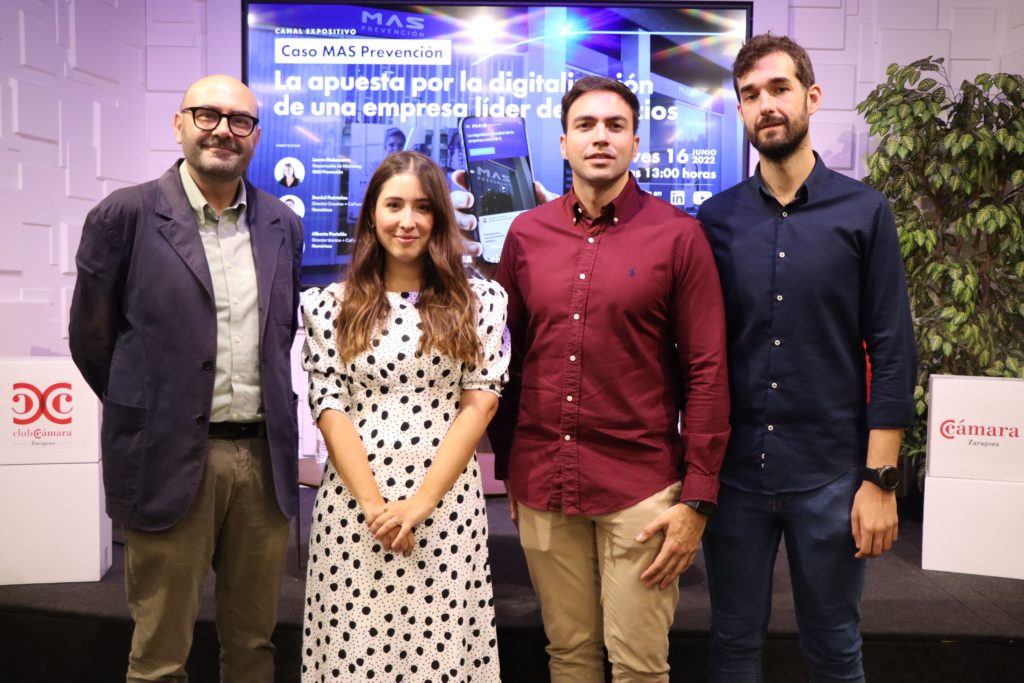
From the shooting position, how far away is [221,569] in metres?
2.10

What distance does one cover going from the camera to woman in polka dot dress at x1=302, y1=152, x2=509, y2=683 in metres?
1.82

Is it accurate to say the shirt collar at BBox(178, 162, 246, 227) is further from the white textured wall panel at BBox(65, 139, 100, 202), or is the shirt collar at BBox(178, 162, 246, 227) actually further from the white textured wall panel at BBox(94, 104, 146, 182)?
the white textured wall panel at BBox(94, 104, 146, 182)

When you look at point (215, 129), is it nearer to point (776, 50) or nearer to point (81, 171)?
point (776, 50)

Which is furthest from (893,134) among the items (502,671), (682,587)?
(502,671)

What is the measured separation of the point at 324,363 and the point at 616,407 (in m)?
0.65

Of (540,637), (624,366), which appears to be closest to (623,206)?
(624,366)

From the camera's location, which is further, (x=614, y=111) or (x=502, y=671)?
(x=502, y=671)

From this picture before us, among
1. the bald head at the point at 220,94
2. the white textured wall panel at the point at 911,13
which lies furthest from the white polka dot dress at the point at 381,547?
the white textured wall panel at the point at 911,13

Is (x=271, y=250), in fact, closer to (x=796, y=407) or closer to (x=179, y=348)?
(x=179, y=348)

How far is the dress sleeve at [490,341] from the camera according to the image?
74.7 inches

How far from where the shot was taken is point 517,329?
2098 mm

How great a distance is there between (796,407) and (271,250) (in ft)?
4.17

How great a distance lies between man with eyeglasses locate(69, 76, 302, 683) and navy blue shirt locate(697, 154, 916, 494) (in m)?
1.10

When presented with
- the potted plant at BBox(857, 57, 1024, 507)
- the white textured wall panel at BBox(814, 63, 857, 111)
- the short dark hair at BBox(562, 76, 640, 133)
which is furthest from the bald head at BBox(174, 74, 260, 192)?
the white textured wall panel at BBox(814, 63, 857, 111)
